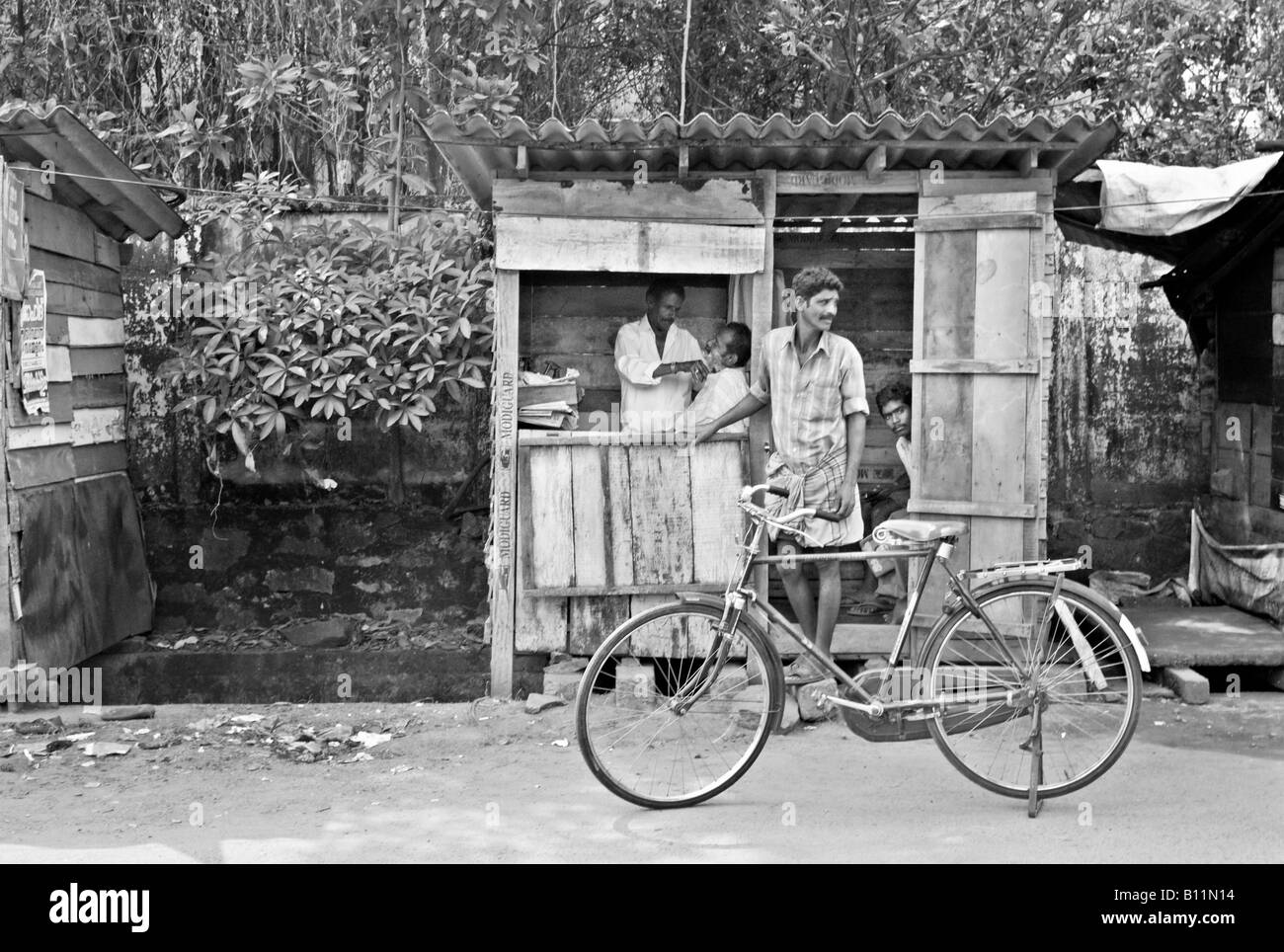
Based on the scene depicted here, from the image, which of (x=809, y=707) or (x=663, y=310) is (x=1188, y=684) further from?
Result: (x=663, y=310)

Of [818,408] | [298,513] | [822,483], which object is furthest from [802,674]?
[298,513]

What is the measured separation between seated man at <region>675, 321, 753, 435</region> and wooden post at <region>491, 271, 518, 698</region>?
3.02 feet

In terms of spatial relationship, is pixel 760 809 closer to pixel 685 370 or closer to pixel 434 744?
pixel 434 744

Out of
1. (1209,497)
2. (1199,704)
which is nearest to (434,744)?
(1199,704)

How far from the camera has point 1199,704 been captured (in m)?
6.53

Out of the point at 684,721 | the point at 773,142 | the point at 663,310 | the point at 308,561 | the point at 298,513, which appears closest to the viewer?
the point at 684,721

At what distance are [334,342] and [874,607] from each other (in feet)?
12.3

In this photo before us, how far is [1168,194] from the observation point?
22.5 ft

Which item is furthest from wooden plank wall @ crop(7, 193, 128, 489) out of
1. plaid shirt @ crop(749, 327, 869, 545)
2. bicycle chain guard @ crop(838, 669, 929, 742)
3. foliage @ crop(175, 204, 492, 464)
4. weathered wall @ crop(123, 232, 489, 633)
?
bicycle chain guard @ crop(838, 669, 929, 742)

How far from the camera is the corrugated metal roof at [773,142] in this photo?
6.13 metres

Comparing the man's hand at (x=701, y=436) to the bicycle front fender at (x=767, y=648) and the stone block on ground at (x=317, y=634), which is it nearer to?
the bicycle front fender at (x=767, y=648)

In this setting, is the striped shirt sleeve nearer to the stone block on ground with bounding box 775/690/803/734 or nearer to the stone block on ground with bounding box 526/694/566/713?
the stone block on ground with bounding box 775/690/803/734

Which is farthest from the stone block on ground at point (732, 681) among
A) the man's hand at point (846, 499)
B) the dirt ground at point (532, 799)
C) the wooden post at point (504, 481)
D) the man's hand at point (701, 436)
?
the wooden post at point (504, 481)

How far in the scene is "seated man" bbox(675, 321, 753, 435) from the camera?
696cm
